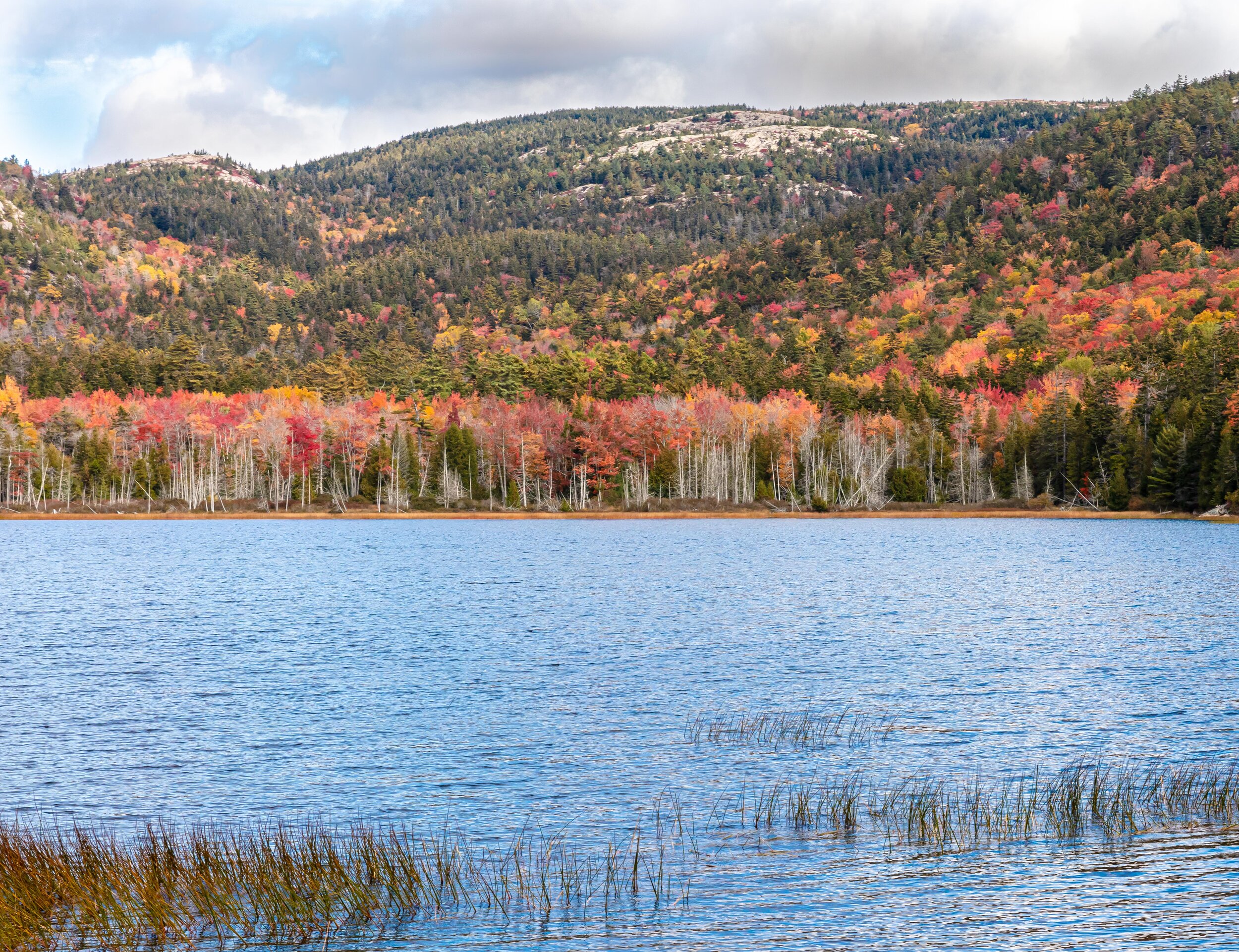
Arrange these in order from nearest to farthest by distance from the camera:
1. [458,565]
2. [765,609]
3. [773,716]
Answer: [773,716], [765,609], [458,565]

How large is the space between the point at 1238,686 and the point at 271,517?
135 m

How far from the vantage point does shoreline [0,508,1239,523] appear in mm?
143000

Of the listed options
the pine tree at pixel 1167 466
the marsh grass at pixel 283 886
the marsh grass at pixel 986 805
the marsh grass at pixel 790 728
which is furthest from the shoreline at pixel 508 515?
the marsh grass at pixel 283 886

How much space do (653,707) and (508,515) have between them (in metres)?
120

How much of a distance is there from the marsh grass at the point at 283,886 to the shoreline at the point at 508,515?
126346 mm

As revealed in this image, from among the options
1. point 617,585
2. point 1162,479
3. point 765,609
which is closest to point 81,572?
point 617,585

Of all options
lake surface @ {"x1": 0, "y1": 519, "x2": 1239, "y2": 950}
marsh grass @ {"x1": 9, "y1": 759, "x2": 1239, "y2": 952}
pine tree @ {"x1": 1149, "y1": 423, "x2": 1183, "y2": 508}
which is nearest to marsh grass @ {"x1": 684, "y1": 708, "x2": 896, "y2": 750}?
lake surface @ {"x1": 0, "y1": 519, "x2": 1239, "y2": 950}

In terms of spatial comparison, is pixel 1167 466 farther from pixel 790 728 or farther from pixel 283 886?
pixel 283 886

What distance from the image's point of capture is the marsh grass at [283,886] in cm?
1480

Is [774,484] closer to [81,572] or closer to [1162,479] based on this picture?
[1162,479]

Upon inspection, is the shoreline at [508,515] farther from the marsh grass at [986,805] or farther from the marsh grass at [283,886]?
the marsh grass at [283,886]

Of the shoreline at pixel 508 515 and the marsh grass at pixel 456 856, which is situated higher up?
the shoreline at pixel 508 515

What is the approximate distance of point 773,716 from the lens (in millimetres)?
29172

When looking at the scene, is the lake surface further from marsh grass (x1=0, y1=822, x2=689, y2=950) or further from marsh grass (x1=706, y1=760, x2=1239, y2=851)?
marsh grass (x1=0, y1=822, x2=689, y2=950)
